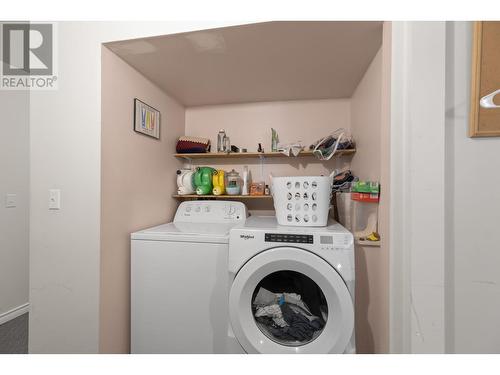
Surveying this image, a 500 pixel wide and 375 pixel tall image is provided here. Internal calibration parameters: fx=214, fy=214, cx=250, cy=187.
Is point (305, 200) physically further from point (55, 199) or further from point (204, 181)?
point (55, 199)

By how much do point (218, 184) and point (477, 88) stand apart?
1.60m

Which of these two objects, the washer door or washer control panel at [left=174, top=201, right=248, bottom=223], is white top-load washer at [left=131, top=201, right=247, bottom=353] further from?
washer control panel at [left=174, top=201, right=248, bottom=223]

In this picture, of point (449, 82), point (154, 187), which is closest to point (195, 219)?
point (154, 187)

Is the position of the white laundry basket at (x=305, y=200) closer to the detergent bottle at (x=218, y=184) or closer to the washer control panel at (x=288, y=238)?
the washer control panel at (x=288, y=238)

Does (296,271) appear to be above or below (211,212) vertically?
below

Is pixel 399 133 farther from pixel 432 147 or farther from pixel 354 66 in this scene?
pixel 354 66

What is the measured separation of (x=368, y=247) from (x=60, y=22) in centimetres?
219

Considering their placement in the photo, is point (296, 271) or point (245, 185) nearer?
point (296, 271)

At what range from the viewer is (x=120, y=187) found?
1.34 m

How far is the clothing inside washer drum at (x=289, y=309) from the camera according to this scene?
1180 mm

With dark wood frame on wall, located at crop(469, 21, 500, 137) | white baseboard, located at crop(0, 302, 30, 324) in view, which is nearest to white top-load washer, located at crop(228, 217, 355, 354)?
dark wood frame on wall, located at crop(469, 21, 500, 137)

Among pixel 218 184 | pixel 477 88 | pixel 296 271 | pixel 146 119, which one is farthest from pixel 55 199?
pixel 477 88

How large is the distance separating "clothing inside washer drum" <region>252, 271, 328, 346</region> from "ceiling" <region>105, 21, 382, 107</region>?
1337 mm

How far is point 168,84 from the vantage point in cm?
170
